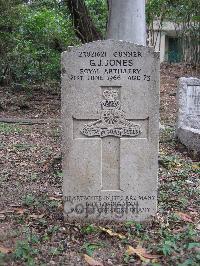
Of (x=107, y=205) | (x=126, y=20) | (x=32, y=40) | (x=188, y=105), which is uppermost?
(x=32, y=40)

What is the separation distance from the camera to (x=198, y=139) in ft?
27.2

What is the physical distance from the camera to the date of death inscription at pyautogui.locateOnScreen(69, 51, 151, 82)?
4.78 m

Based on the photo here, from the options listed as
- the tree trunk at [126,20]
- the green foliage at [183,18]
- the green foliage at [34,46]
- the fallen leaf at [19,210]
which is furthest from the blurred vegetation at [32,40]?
the fallen leaf at [19,210]

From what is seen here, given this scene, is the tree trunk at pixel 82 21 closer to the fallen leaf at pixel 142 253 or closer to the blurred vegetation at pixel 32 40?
the blurred vegetation at pixel 32 40

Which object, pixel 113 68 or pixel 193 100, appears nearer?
pixel 113 68

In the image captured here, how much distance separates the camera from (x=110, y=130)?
4.89 meters

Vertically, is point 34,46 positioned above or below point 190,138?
above

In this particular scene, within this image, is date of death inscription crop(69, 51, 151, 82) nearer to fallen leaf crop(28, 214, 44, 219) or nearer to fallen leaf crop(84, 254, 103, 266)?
fallen leaf crop(28, 214, 44, 219)

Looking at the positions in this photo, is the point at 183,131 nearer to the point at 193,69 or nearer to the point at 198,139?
the point at 198,139

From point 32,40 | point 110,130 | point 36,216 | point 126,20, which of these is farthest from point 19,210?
point 32,40

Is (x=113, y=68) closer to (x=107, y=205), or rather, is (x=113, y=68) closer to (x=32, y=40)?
(x=107, y=205)

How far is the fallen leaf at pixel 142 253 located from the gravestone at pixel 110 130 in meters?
0.62

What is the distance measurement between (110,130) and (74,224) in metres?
0.95

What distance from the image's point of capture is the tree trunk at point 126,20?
7875 millimetres
